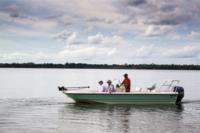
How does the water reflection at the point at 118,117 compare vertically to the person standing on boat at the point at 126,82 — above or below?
below

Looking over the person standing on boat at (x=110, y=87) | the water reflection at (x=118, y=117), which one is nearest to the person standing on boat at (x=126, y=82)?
the person standing on boat at (x=110, y=87)

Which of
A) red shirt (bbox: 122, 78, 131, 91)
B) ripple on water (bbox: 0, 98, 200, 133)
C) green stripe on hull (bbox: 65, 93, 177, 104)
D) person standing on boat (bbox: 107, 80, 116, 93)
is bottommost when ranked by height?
ripple on water (bbox: 0, 98, 200, 133)

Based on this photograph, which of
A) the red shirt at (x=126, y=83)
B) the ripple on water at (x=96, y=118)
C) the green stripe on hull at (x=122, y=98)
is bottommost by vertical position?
the ripple on water at (x=96, y=118)

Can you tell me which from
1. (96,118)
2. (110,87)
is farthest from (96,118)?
(110,87)

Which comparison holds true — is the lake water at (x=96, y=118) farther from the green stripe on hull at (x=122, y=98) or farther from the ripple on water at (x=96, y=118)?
the green stripe on hull at (x=122, y=98)

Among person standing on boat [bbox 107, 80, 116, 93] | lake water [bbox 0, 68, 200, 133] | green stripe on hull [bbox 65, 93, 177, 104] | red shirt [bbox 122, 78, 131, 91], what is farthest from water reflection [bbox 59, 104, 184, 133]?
red shirt [bbox 122, 78, 131, 91]

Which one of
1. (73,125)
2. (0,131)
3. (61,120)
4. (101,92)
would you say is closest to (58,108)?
(101,92)

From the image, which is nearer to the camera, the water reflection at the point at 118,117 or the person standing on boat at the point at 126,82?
the water reflection at the point at 118,117

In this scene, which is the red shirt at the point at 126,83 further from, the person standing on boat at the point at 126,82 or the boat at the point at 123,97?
the boat at the point at 123,97

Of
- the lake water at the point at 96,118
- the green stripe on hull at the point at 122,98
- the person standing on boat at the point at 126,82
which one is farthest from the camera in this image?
the green stripe on hull at the point at 122,98

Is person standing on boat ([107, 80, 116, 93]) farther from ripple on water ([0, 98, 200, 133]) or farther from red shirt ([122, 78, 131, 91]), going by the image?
ripple on water ([0, 98, 200, 133])

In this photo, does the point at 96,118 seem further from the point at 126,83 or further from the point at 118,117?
the point at 126,83

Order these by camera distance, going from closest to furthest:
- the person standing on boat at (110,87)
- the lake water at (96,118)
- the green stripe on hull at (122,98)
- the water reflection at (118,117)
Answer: the lake water at (96,118) < the water reflection at (118,117) < the person standing on boat at (110,87) < the green stripe on hull at (122,98)

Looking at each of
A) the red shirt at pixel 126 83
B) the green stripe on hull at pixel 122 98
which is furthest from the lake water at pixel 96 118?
the red shirt at pixel 126 83
